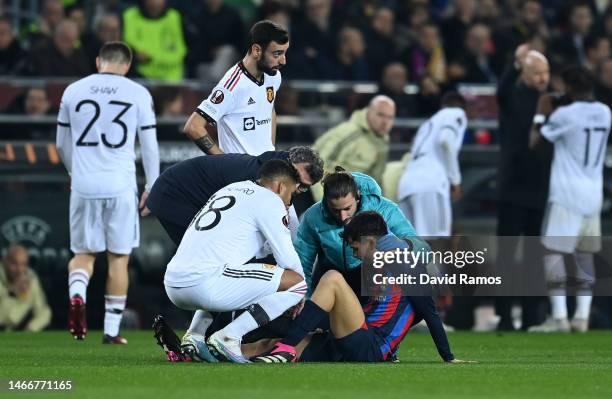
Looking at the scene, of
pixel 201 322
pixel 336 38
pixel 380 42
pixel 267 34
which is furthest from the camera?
pixel 380 42

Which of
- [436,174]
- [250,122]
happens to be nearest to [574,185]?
[436,174]

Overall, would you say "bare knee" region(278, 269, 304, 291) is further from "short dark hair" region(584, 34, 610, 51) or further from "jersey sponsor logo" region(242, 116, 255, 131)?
"short dark hair" region(584, 34, 610, 51)

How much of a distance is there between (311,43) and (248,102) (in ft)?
28.5

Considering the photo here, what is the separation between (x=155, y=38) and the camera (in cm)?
2008

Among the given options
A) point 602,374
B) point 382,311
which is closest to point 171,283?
point 382,311

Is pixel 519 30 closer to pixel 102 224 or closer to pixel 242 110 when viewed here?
pixel 102 224

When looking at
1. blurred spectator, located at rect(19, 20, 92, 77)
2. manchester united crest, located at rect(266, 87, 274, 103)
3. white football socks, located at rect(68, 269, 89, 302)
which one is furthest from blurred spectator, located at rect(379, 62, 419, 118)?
manchester united crest, located at rect(266, 87, 274, 103)

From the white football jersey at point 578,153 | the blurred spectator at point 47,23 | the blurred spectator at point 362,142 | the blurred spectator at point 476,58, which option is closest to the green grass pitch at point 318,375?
the white football jersey at point 578,153

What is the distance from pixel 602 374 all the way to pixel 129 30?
10.8m

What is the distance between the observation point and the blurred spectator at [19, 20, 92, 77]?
19.0m

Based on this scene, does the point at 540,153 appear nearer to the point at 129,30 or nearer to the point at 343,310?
the point at 129,30

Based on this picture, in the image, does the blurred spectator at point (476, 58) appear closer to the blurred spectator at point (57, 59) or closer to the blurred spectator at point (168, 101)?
the blurred spectator at point (168, 101)

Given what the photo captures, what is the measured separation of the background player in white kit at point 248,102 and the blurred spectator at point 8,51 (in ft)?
22.4

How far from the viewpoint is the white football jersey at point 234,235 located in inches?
415
